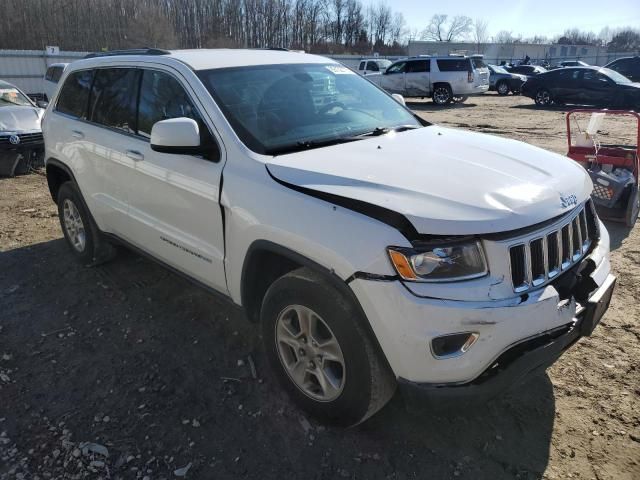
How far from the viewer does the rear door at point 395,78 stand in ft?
72.3

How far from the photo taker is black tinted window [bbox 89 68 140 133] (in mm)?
3713

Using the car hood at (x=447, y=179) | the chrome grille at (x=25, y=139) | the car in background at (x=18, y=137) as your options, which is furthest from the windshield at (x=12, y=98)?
the car hood at (x=447, y=179)

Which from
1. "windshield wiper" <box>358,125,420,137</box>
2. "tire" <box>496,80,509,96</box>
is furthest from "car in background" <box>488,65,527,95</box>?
"windshield wiper" <box>358,125,420,137</box>

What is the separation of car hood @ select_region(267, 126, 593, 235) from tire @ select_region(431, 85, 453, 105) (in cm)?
1946

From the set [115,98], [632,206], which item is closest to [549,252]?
[115,98]

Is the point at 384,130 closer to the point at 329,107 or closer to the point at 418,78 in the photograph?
the point at 329,107

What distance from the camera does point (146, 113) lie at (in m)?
3.55

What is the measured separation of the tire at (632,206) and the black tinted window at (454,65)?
16.7 metres

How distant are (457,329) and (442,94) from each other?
21129mm

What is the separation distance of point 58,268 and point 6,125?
555 cm

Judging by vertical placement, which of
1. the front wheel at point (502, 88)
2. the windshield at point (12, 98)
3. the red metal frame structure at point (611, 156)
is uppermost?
the front wheel at point (502, 88)

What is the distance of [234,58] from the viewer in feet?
11.4

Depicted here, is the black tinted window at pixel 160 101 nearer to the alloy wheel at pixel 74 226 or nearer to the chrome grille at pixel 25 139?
the alloy wheel at pixel 74 226

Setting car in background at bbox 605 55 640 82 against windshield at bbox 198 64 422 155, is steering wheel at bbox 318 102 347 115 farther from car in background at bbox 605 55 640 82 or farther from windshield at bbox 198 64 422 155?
car in background at bbox 605 55 640 82
